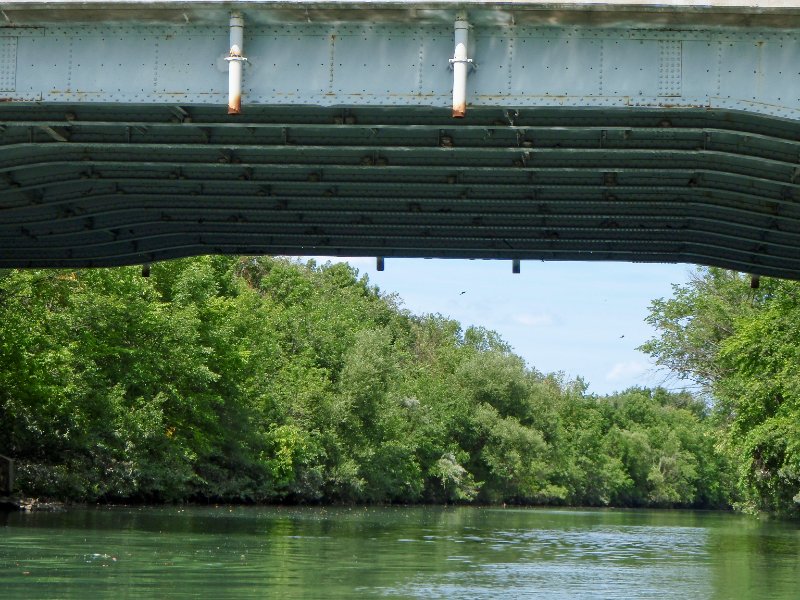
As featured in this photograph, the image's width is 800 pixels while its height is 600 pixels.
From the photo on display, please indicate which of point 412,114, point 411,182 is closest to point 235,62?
point 412,114

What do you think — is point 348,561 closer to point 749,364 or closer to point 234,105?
point 234,105

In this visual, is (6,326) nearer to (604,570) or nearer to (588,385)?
(604,570)

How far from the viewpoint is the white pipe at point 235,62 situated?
65.4ft

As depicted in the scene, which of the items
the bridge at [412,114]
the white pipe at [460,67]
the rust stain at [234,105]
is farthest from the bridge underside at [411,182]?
the white pipe at [460,67]

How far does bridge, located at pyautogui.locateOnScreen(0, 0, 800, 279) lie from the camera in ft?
64.8

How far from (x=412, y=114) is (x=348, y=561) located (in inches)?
408

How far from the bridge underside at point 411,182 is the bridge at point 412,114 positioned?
0.06 m

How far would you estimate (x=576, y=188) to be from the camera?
25156mm

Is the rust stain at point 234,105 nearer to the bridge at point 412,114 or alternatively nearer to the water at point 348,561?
the bridge at point 412,114

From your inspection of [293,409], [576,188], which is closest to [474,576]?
[576,188]

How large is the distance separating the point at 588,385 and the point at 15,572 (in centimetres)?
12364

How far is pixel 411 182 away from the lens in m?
25.6

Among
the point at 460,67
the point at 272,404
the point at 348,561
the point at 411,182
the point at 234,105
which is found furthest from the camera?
the point at 272,404

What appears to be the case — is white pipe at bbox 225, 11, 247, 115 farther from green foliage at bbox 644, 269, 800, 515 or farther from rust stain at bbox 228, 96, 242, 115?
green foliage at bbox 644, 269, 800, 515
